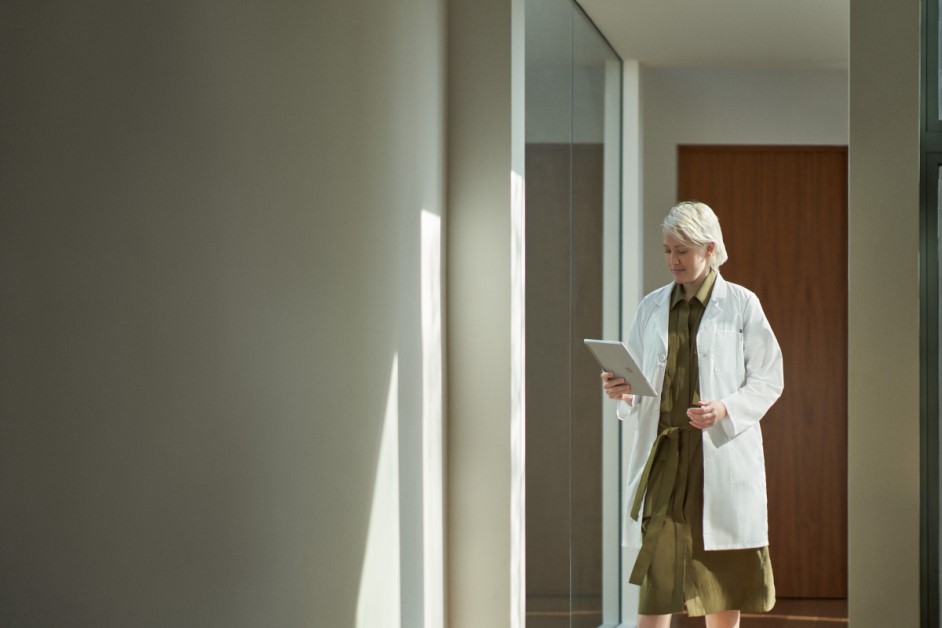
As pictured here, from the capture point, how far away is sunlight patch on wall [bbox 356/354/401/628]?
8.63 ft

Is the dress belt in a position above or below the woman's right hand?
below

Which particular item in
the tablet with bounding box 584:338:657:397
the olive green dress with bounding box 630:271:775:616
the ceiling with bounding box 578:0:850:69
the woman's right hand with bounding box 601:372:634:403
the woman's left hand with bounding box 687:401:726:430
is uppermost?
the ceiling with bounding box 578:0:850:69

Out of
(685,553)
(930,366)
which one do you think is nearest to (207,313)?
(685,553)

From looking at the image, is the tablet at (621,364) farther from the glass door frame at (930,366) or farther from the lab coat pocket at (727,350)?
the glass door frame at (930,366)

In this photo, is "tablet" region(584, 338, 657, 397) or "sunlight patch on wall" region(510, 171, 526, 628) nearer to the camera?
"tablet" region(584, 338, 657, 397)

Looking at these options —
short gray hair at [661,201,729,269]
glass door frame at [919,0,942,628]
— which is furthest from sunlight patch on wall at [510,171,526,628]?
glass door frame at [919,0,942,628]

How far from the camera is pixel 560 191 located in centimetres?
400

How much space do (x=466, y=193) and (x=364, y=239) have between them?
30.4 inches

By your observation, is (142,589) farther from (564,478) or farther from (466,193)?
(564,478)

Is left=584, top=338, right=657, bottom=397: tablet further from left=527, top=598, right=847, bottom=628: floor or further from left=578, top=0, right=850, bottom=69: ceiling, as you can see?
left=578, top=0, right=850, bottom=69: ceiling

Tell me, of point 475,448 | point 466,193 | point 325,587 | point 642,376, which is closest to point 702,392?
point 642,376

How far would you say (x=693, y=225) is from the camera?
3.40 m

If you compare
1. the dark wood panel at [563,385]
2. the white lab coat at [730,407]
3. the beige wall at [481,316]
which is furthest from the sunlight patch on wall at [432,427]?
the white lab coat at [730,407]

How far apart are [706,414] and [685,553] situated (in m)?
0.46
